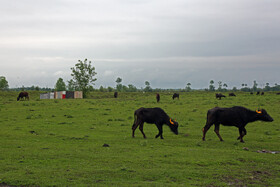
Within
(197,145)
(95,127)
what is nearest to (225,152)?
(197,145)

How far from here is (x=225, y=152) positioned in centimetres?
1252

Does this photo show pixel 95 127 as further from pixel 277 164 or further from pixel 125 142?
pixel 277 164

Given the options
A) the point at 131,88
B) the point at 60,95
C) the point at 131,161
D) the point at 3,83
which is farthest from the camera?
the point at 131,88

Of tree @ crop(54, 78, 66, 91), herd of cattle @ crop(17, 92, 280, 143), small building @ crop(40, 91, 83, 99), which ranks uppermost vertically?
tree @ crop(54, 78, 66, 91)

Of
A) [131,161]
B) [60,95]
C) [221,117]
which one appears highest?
[60,95]

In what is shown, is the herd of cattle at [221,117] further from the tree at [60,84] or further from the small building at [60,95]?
the tree at [60,84]

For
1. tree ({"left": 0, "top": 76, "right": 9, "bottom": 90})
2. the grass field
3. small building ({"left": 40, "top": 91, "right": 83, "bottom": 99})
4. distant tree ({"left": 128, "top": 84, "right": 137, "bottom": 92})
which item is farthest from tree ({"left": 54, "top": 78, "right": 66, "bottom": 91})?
the grass field

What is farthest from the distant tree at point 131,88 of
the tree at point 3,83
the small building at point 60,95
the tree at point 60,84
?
the small building at point 60,95

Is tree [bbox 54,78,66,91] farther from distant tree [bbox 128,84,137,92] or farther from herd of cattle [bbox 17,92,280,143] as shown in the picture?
herd of cattle [bbox 17,92,280,143]

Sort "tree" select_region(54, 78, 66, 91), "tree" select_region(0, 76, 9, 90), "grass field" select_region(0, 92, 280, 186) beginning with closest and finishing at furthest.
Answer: "grass field" select_region(0, 92, 280, 186), "tree" select_region(0, 76, 9, 90), "tree" select_region(54, 78, 66, 91)

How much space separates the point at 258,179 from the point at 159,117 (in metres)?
7.92

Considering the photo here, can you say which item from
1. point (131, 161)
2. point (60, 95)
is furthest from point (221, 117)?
point (60, 95)

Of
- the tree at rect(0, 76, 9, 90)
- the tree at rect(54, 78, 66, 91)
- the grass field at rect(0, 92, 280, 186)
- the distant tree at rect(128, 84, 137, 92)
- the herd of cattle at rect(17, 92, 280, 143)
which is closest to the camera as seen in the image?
the grass field at rect(0, 92, 280, 186)

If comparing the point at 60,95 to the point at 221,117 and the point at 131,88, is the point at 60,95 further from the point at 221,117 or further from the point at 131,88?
the point at 131,88
